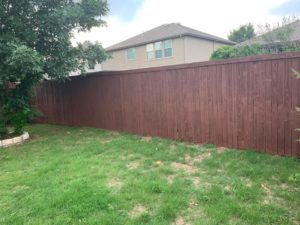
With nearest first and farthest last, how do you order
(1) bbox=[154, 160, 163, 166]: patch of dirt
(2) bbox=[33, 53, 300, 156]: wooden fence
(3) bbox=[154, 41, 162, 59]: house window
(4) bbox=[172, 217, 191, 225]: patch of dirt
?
(4) bbox=[172, 217, 191, 225]: patch of dirt < (2) bbox=[33, 53, 300, 156]: wooden fence < (1) bbox=[154, 160, 163, 166]: patch of dirt < (3) bbox=[154, 41, 162, 59]: house window

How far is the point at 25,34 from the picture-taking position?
689 cm

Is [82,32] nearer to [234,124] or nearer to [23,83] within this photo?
[23,83]

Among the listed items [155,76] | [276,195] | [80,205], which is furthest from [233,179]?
[155,76]

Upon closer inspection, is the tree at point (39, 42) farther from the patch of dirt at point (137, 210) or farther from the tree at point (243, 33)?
the tree at point (243, 33)

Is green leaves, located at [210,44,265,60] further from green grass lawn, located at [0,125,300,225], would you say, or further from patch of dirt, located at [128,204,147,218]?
patch of dirt, located at [128,204,147,218]

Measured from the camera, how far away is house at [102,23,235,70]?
58.6ft

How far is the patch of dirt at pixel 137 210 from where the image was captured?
304 centimetres

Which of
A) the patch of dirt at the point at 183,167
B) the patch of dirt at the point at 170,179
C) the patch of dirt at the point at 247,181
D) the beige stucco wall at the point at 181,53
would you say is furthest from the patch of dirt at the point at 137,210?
the beige stucco wall at the point at 181,53

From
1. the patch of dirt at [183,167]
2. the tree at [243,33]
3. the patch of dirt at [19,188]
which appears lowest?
the patch of dirt at [19,188]

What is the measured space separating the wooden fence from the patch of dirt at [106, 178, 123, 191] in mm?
2383

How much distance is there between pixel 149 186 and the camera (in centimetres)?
369

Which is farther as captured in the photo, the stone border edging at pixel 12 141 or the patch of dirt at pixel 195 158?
the stone border edging at pixel 12 141

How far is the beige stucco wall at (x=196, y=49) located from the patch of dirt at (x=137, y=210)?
15389 mm

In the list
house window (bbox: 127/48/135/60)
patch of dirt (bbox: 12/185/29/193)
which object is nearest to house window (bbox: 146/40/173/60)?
house window (bbox: 127/48/135/60)
